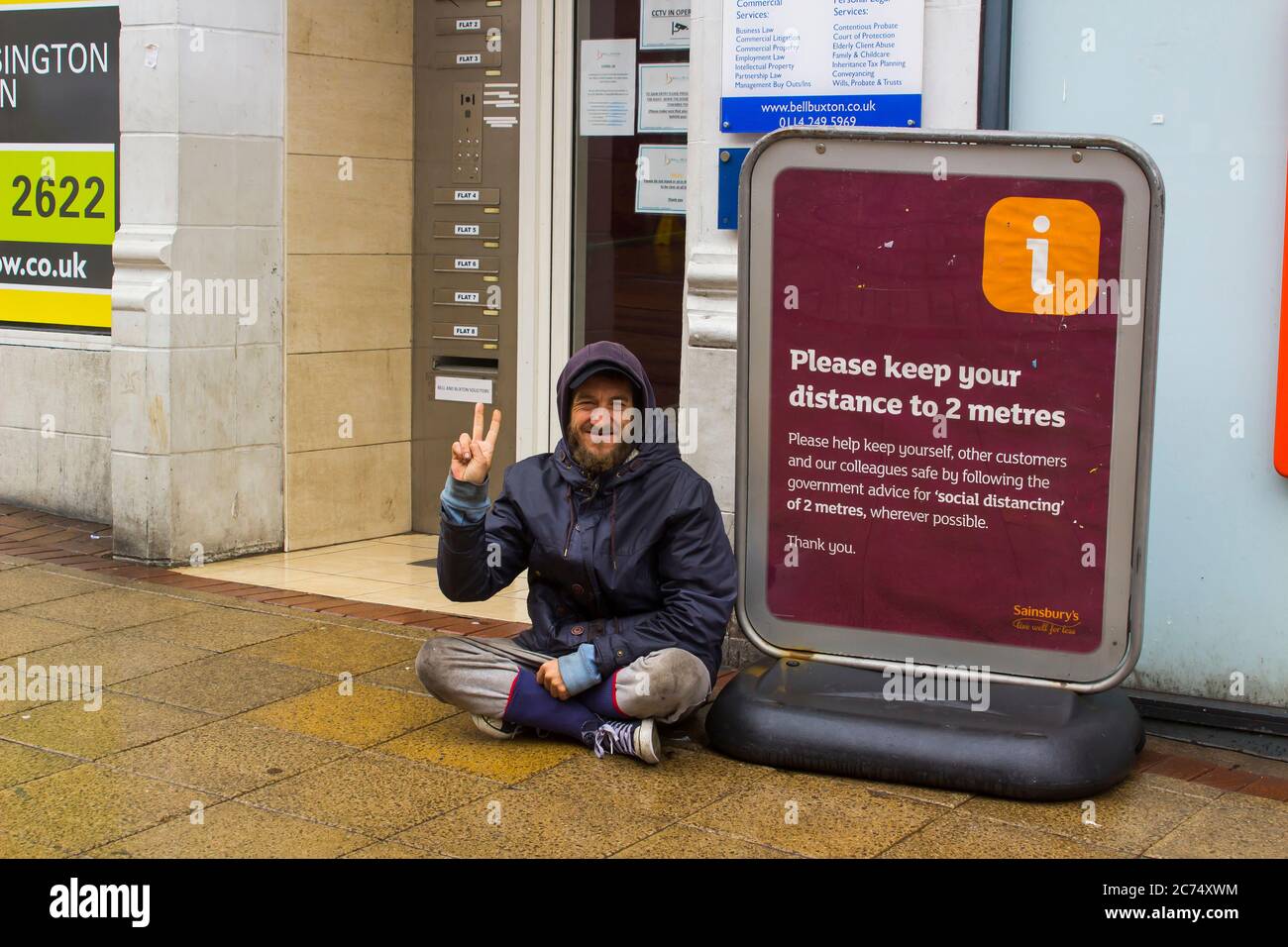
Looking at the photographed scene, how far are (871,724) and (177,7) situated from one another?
4441 millimetres

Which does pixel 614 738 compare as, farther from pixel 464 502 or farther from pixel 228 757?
pixel 228 757

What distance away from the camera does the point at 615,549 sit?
4.99m

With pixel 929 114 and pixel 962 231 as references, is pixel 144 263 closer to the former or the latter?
pixel 929 114

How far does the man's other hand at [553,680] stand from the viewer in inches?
194

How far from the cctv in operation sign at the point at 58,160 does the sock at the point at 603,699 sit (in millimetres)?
4239

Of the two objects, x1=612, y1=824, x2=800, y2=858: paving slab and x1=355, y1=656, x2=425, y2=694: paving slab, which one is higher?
x1=355, y1=656, x2=425, y2=694: paving slab

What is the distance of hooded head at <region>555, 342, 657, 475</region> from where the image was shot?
4.93 m

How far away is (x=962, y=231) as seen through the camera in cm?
468

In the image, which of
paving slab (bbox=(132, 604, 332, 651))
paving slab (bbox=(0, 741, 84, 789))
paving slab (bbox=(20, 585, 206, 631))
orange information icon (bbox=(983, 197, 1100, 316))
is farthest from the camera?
paving slab (bbox=(20, 585, 206, 631))

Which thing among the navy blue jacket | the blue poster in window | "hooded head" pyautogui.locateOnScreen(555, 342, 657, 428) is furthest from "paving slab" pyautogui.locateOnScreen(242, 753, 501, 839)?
the blue poster in window

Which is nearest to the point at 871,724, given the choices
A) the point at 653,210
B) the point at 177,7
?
the point at 653,210

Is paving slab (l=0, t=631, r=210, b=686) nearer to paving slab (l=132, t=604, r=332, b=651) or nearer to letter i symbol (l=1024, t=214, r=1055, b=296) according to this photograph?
paving slab (l=132, t=604, r=332, b=651)

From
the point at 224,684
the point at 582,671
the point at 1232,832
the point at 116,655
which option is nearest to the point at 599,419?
the point at 582,671

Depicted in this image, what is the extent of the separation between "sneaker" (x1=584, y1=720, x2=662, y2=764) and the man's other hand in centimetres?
15
